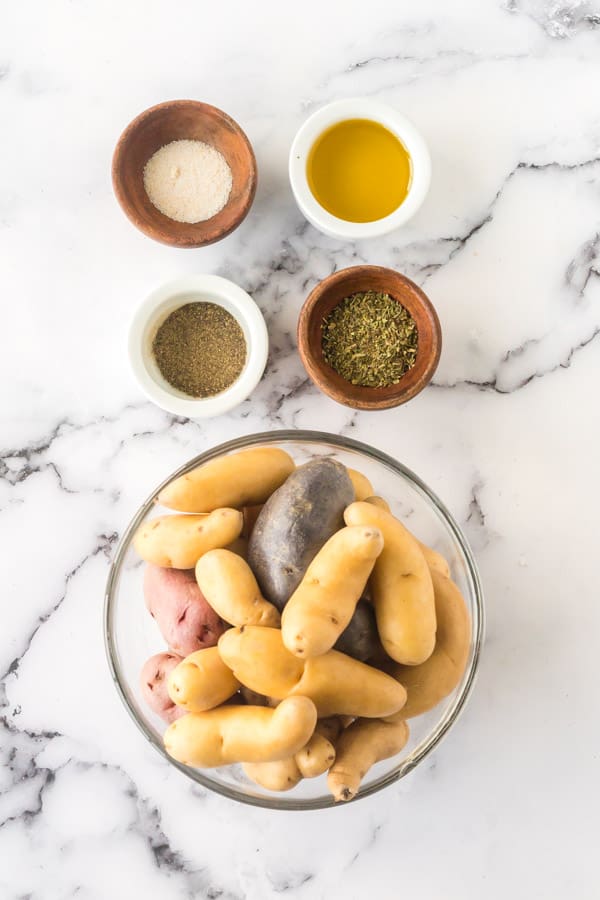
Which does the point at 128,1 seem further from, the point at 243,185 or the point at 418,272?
the point at 418,272

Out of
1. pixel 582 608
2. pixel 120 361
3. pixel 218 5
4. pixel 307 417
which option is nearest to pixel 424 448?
pixel 307 417

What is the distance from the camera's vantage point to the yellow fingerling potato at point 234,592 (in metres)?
0.70

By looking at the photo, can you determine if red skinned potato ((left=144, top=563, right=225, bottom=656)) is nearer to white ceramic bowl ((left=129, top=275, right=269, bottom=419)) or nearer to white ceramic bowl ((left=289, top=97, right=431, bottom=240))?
white ceramic bowl ((left=129, top=275, right=269, bottom=419))

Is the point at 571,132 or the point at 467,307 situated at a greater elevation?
the point at 571,132

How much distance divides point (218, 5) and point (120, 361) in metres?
0.43

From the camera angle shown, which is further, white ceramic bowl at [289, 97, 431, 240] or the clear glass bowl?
white ceramic bowl at [289, 97, 431, 240]

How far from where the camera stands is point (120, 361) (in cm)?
101

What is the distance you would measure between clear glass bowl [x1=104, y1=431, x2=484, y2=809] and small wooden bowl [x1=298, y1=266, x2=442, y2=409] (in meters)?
0.08

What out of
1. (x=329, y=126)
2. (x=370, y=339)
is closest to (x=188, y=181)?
(x=329, y=126)

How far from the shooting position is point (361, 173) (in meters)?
0.99

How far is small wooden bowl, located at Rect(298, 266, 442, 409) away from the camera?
924mm

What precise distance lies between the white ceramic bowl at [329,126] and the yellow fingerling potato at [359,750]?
52 cm

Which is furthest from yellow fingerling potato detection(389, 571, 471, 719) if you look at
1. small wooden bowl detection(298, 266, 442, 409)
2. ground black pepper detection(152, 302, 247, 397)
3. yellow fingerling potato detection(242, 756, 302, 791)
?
ground black pepper detection(152, 302, 247, 397)

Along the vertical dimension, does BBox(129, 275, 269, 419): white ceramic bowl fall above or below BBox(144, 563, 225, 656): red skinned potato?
above
